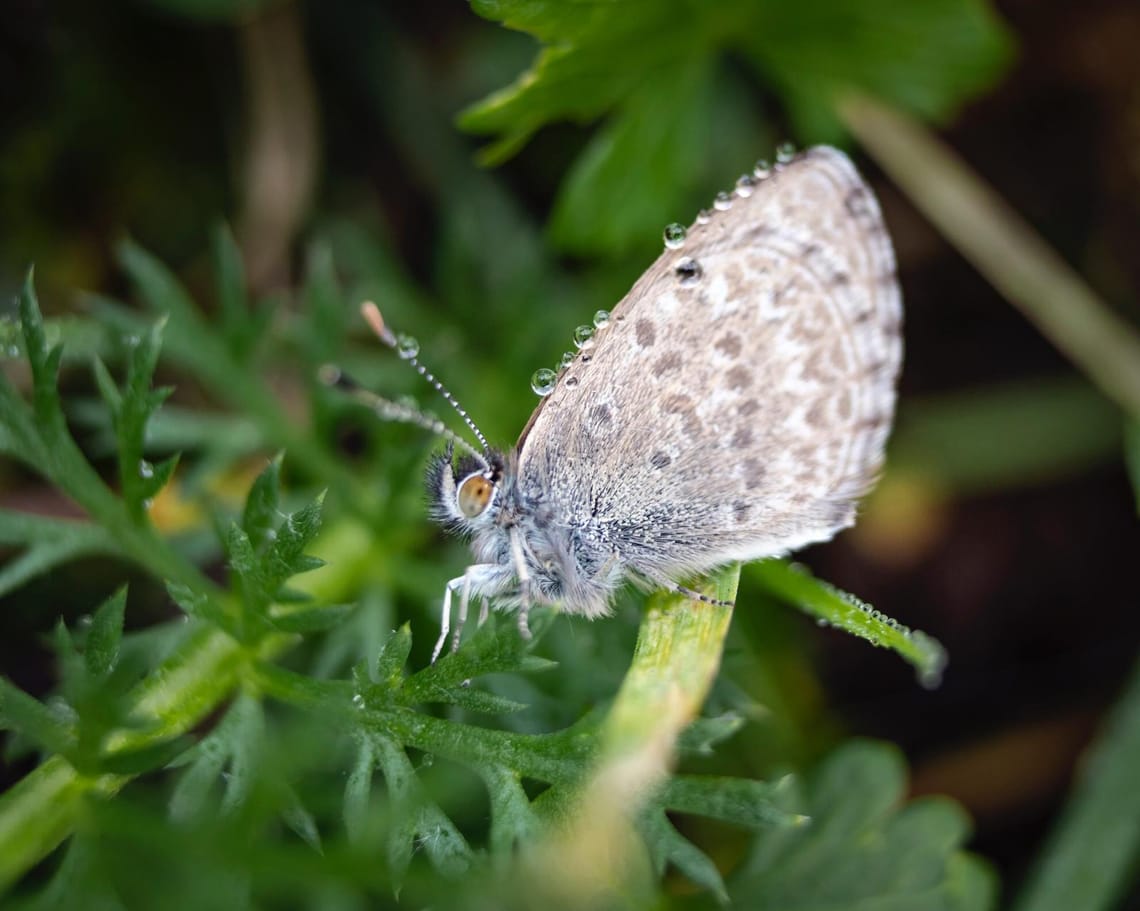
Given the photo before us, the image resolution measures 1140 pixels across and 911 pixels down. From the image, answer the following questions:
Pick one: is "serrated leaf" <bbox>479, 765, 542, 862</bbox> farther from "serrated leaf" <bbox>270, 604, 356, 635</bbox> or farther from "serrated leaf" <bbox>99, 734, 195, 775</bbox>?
"serrated leaf" <bbox>99, 734, 195, 775</bbox>

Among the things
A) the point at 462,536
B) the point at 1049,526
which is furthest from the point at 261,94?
the point at 1049,526

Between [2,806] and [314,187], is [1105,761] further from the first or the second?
[314,187]

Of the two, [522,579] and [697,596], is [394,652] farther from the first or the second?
[697,596]

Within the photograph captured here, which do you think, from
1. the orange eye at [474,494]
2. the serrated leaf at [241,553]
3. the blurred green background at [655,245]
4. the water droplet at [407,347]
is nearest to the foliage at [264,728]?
the serrated leaf at [241,553]

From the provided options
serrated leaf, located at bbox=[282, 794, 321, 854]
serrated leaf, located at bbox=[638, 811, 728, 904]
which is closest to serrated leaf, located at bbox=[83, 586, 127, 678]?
serrated leaf, located at bbox=[282, 794, 321, 854]

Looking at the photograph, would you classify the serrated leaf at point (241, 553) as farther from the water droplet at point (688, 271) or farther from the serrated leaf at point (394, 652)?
the water droplet at point (688, 271)

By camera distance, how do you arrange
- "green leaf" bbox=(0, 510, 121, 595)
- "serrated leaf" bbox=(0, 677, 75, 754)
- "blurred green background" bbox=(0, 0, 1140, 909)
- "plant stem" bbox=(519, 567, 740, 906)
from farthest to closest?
"blurred green background" bbox=(0, 0, 1140, 909)
"green leaf" bbox=(0, 510, 121, 595)
"serrated leaf" bbox=(0, 677, 75, 754)
"plant stem" bbox=(519, 567, 740, 906)
